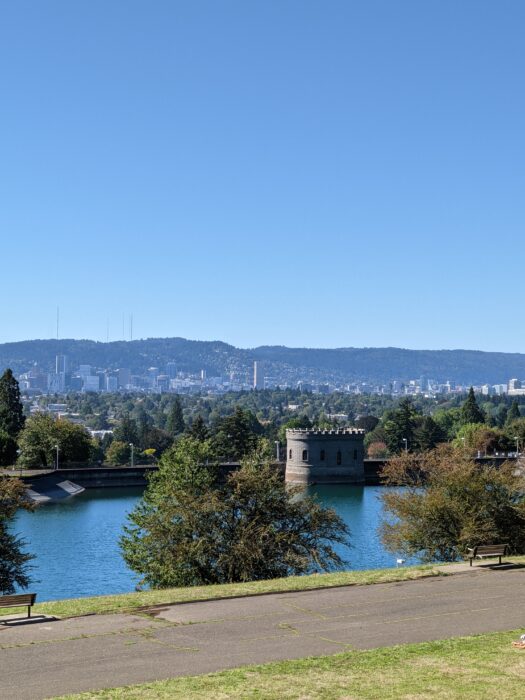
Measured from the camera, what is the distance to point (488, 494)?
35.5 metres

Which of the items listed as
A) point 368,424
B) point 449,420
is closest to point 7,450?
point 449,420

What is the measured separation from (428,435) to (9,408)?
165 feet

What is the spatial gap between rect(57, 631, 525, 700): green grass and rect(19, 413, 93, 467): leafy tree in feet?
269

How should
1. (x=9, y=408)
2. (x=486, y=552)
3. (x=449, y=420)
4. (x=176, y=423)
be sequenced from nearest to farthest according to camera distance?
1. (x=486, y=552)
2. (x=9, y=408)
3. (x=449, y=420)
4. (x=176, y=423)

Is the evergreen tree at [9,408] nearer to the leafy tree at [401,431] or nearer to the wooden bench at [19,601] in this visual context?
the leafy tree at [401,431]

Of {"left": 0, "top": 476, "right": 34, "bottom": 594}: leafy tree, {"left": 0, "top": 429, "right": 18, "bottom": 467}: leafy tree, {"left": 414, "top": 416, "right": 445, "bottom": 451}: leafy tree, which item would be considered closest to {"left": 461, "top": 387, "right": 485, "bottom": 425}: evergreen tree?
{"left": 414, "top": 416, "right": 445, "bottom": 451}: leafy tree

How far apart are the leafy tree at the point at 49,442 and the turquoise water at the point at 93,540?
768 centimetres

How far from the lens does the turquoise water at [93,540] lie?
134ft

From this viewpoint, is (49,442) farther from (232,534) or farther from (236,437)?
(232,534)

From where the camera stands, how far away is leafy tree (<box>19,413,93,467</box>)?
319 ft

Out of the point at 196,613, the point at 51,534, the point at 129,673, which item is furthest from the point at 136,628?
the point at 51,534

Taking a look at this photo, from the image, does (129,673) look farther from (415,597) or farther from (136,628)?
(415,597)

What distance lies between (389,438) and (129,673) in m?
108

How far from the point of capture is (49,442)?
98.2 meters
